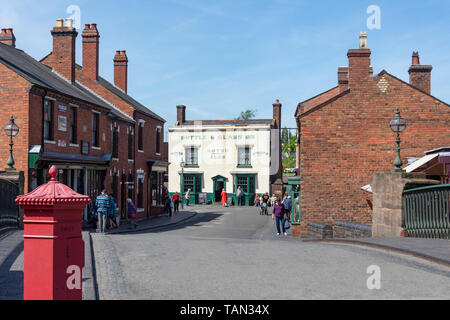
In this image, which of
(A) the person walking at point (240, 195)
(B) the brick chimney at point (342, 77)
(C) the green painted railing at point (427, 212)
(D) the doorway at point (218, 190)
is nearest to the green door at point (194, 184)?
(D) the doorway at point (218, 190)

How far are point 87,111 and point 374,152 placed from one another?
47.2ft

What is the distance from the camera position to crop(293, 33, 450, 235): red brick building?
826 inches

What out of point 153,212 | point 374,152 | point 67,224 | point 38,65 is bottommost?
point 153,212

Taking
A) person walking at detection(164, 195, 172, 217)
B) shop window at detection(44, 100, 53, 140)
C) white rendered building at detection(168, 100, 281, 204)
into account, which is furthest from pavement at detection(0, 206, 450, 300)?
white rendered building at detection(168, 100, 281, 204)

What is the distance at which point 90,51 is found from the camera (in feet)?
102

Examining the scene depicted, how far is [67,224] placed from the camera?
4281mm

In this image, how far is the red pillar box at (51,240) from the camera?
13.7 feet

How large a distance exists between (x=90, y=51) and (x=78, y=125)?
866 centimetres

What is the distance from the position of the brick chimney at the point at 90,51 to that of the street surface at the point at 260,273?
70.4 ft

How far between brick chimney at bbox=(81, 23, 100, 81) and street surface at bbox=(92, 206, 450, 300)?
21460 millimetres

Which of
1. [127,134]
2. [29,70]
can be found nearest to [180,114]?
[127,134]

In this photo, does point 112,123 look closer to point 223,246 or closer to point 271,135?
point 223,246

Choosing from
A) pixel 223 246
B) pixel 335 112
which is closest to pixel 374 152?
pixel 335 112

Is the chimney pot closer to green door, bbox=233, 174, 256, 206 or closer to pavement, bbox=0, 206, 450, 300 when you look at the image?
pavement, bbox=0, 206, 450, 300
